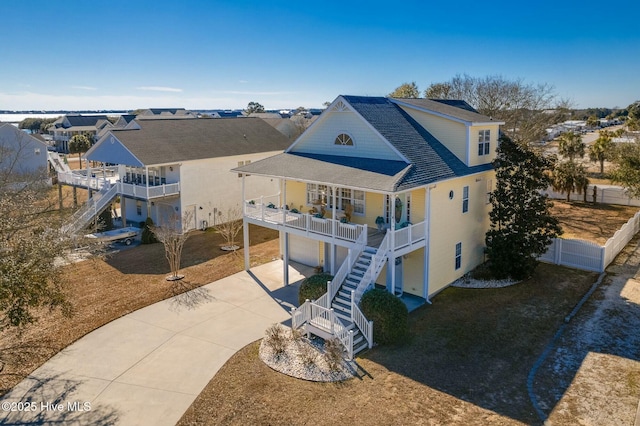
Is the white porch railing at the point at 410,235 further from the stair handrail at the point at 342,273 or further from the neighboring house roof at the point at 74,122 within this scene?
the neighboring house roof at the point at 74,122

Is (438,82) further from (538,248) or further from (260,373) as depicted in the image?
(260,373)

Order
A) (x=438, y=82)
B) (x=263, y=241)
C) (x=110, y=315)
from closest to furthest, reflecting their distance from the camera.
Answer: (x=110, y=315) → (x=263, y=241) → (x=438, y=82)

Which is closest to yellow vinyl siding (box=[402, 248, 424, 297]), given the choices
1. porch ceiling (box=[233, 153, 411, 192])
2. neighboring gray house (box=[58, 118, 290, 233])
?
porch ceiling (box=[233, 153, 411, 192])

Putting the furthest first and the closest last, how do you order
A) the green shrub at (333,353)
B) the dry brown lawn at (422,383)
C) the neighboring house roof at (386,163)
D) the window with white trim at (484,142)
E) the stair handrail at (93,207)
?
the stair handrail at (93,207) < the window with white trim at (484,142) < the neighboring house roof at (386,163) < the green shrub at (333,353) < the dry brown lawn at (422,383)

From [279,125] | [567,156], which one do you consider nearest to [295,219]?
[567,156]

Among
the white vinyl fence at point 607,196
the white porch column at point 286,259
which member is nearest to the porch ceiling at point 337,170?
the white porch column at point 286,259

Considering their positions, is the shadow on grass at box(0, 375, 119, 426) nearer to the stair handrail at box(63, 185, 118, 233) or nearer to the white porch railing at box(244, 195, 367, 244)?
the white porch railing at box(244, 195, 367, 244)
